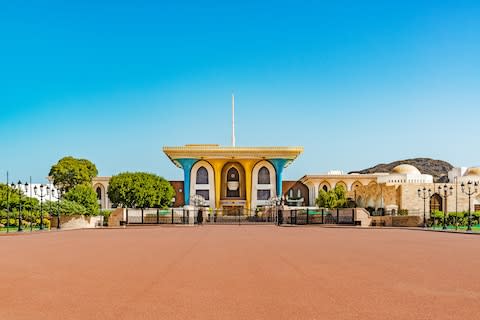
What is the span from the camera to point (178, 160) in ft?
209

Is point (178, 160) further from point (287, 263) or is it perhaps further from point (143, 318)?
point (143, 318)

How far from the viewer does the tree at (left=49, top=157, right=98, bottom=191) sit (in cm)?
6769

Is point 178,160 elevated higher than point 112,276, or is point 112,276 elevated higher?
point 178,160

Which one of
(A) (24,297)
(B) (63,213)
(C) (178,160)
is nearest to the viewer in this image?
(A) (24,297)

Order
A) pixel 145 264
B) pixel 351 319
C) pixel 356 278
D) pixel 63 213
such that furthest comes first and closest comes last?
1. pixel 63 213
2. pixel 145 264
3. pixel 356 278
4. pixel 351 319

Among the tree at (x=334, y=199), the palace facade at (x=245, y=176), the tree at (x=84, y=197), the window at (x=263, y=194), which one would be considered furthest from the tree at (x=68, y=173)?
the tree at (x=334, y=199)

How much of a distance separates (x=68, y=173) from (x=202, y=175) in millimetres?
17361

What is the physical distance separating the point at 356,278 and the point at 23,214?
31670 mm

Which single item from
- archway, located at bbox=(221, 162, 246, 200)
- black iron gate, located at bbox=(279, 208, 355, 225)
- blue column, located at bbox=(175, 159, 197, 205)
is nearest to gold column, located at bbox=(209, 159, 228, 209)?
archway, located at bbox=(221, 162, 246, 200)

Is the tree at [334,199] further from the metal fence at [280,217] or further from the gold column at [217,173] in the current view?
the gold column at [217,173]

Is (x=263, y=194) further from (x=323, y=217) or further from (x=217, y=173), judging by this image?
(x=323, y=217)

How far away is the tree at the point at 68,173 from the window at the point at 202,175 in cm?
1529

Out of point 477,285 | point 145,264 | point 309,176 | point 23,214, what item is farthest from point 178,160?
point 477,285

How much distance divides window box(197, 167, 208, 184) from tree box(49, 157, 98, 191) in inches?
602
